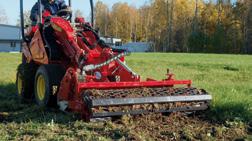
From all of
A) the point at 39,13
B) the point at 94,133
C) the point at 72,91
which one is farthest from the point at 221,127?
the point at 39,13

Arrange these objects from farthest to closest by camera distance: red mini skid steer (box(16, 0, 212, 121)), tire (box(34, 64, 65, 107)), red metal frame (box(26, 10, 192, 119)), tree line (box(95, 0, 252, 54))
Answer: tree line (box(95, 0, 252, 54))
tire (box(34, 64, 65, 107))
red metal frame (box(26, 10, 192, 119))
red mini skid steer (box(16, 0, 212, 121))

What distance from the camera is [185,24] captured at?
7800 centimetres

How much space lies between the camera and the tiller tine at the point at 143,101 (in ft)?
22.3

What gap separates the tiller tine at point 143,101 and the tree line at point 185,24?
1837 inches

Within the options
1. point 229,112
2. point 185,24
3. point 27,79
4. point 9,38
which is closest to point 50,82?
point 27,79

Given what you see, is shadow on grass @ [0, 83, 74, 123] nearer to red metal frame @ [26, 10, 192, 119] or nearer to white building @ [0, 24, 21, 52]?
red metal frame @ [26, 10, 192, 119]

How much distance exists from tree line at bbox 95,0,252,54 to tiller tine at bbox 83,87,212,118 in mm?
46650

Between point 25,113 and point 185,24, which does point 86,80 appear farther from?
point 185,24

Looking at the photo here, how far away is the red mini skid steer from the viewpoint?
7.00 metres

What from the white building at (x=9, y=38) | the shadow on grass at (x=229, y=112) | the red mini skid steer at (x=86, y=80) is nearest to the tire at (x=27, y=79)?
the red mini skid steer at (x=86, y=80)

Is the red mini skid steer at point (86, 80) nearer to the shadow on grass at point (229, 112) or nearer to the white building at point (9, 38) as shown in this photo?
the shadow on grass at point (229, 112)

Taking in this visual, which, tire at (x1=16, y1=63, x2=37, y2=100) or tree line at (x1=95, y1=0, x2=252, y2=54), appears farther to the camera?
tree line at (x1=95, y1=0, x2=252, y2=54)

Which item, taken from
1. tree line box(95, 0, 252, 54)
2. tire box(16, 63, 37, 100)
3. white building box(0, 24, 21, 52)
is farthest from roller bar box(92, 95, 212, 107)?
white building box(0, 24, 21, 52)

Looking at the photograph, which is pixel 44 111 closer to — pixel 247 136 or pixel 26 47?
pixel 26 47
